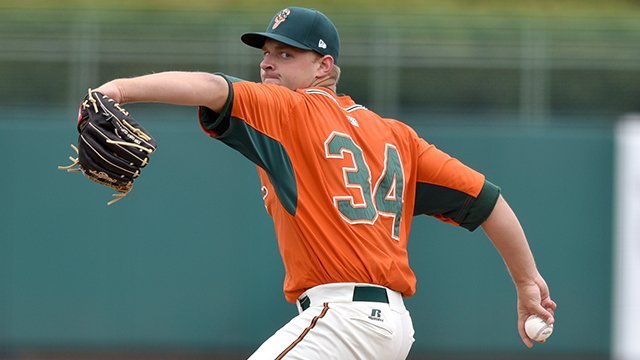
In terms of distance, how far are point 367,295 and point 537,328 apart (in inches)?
33.0

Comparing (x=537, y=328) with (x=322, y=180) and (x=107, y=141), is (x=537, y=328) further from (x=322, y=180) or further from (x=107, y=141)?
(x=107, y=141)

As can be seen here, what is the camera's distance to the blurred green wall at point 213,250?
406 inches

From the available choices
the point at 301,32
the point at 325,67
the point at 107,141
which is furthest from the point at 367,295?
the point at 107,141

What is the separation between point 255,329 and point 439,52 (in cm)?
363

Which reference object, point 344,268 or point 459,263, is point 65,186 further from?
point 344,268

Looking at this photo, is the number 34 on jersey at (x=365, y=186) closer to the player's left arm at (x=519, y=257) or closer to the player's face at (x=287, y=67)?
the player's face at (x=287, y=67)

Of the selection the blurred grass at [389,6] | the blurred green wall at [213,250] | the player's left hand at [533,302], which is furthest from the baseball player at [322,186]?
the blurred grass at [389,6]

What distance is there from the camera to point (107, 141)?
3.14 m

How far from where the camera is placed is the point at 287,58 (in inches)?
158

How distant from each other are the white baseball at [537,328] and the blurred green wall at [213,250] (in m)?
6.10

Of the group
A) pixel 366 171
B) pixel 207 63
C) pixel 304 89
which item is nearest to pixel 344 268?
pixel 366 171

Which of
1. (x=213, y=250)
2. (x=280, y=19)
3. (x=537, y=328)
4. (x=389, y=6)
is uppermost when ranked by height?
(x=280, y=19)

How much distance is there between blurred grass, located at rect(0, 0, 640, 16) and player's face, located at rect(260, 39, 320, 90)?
8.33 metres

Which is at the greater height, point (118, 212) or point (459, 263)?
point (118, 212)
